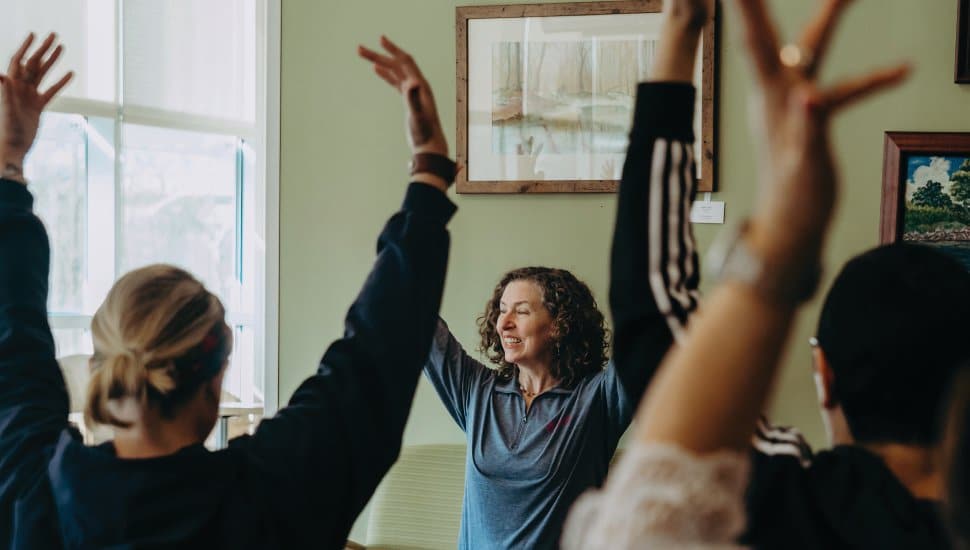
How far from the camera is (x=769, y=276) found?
1.85 feet

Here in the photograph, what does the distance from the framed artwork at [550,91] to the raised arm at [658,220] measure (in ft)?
6.32

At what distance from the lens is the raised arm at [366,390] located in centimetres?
112

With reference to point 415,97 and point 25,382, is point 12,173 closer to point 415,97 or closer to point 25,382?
point 25,382

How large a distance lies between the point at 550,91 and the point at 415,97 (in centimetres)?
171

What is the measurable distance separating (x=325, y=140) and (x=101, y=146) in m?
0.81

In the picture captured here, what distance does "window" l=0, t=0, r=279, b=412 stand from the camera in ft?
10.1

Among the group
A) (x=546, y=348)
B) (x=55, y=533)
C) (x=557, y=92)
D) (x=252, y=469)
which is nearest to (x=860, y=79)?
(x=252, y=469)

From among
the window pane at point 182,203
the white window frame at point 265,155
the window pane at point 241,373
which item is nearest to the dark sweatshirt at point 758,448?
Result: the white window frame at point 265,155

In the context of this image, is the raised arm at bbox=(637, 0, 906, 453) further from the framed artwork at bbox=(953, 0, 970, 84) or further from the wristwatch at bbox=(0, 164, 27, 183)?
the framed artwork at bbox=(953, 0, 970, 84)

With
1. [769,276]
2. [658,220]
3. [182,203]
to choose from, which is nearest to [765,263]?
[769,276]

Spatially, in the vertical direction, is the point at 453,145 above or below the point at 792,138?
above

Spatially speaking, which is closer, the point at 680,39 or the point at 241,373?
the point at 680,39

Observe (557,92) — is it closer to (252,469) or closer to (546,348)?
(546,348)

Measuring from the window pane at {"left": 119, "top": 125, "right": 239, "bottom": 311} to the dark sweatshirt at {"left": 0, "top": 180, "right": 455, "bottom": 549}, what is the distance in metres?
2.00
